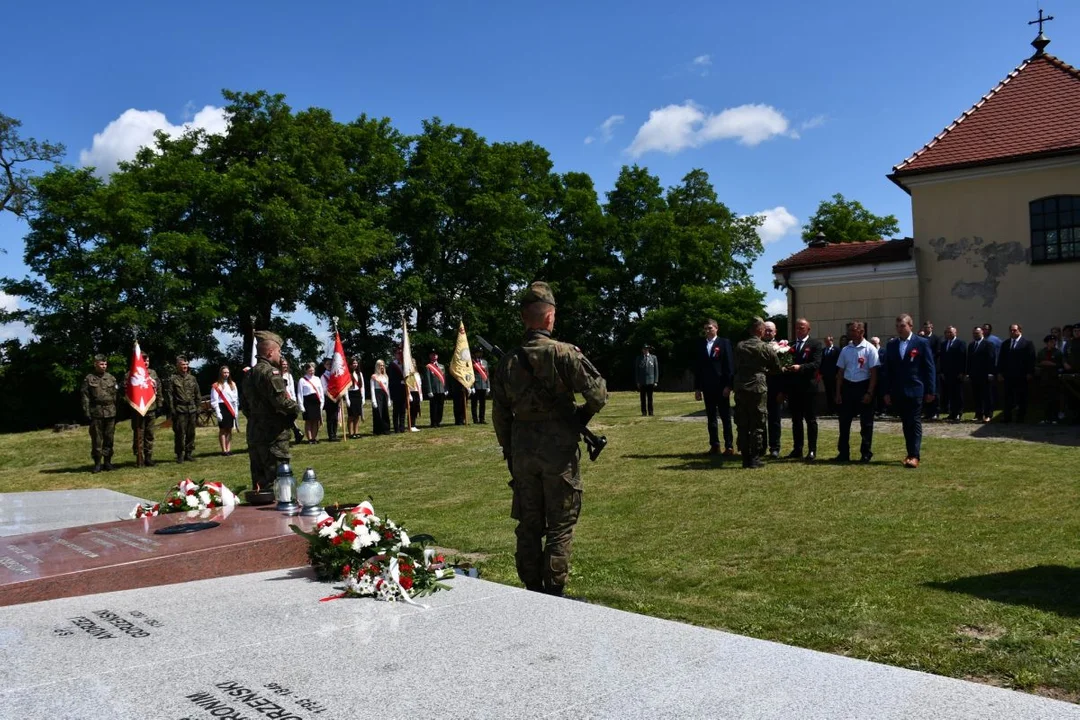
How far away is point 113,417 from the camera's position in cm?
1670

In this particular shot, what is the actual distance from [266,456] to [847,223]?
53146 millimetres

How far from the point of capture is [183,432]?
57.6 ft

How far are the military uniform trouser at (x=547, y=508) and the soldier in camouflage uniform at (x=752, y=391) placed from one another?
655 cm

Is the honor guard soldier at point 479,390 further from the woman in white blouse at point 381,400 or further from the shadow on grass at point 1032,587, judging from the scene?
the shadow on grass at point 1032,587

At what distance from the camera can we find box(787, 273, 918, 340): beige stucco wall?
23.4m

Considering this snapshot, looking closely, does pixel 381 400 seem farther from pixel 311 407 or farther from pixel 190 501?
pixel 190 501

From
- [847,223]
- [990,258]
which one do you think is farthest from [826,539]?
[847,223]

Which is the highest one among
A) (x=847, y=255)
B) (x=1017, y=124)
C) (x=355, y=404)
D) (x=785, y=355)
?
(x=1017, y=124)

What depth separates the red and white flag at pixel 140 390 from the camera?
17.2m

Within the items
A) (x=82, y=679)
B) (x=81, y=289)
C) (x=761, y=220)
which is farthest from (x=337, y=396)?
(x=761, y=220)

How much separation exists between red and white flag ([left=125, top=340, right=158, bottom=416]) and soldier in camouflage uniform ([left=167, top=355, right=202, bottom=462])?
37cm

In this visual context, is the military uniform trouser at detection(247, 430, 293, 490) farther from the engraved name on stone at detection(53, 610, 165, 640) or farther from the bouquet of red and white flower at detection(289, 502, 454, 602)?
the engraved name on stone at detection(53, 610, 165, 640)

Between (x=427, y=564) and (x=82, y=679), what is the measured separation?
91.1 inches

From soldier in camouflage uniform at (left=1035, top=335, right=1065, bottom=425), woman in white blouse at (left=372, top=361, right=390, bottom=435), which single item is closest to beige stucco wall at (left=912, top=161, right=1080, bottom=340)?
soldier in camouflage uniform at (left=1035, top=335, right=1065, bottom=425)
